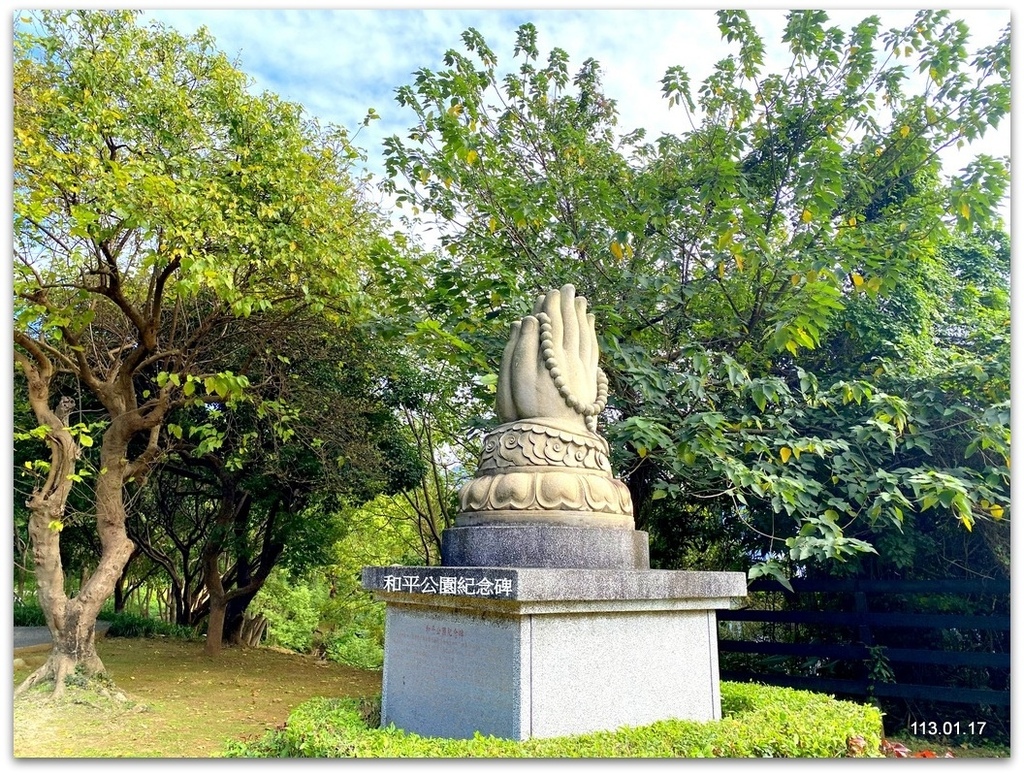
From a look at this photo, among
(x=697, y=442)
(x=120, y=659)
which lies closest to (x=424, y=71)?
(x=697, y=442)

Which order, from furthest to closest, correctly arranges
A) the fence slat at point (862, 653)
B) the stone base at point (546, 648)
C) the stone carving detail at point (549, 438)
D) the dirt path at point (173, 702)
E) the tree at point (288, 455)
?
the tree at point (288, 455), the fence slat at point (862, 653), the dirt path at point (173, 702), the stone carving detail at point (549, 438), the stone base at point (546, 648)

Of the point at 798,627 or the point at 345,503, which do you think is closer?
the point at 798,627

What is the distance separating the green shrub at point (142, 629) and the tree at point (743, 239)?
35.2 ft

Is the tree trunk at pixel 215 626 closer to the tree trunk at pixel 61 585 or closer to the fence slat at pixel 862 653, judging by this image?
the tree trunk at pixel 61 585

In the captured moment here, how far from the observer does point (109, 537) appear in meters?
8.34

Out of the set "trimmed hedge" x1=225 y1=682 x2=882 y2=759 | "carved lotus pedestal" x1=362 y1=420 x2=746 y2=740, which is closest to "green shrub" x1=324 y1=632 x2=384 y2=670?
"trimmed hedge" x1=225 y1=682 x2=882 y2=759

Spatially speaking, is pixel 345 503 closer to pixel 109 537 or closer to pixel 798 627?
pixel 109 537

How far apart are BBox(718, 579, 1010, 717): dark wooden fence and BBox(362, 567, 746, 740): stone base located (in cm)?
361

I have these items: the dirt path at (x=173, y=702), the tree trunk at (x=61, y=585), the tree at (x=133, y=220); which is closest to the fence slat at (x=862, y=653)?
→ the dirt path at (x=173, y=702)

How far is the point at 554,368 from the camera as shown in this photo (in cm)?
500

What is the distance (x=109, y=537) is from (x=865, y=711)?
7.82 meters

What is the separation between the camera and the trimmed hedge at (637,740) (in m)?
3.79

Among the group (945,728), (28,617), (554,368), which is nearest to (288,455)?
(554,368)

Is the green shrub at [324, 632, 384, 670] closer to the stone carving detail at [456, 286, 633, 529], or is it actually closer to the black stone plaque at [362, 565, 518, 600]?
the black stone plaque at [362, 565, 518, 600]
